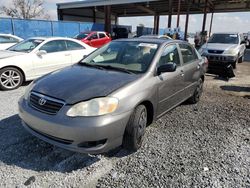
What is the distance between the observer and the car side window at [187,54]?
185 inches

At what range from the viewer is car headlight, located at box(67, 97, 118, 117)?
272cm

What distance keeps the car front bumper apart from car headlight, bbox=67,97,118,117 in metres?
0.05

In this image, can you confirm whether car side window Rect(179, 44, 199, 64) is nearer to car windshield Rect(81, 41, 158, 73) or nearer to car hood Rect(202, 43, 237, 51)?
car windshield Rect(81, 41, 158, 73)

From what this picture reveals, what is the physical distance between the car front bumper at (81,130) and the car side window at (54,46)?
4463mm

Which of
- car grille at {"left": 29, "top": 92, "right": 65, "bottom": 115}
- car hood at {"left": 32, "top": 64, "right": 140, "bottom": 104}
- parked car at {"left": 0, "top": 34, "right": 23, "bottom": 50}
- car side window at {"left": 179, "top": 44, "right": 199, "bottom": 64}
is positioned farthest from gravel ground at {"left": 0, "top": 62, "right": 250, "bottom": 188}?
parked car at {"left": 0, "top": 34, "right": 23, "bottom": 50}

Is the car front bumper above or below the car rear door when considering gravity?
below

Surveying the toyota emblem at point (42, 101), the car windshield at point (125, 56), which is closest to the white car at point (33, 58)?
the car windshield at point (125, 56)

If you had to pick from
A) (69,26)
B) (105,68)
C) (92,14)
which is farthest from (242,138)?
(92,14)

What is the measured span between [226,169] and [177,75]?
1802 mm

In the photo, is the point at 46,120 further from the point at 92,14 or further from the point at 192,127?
the point at 92,14

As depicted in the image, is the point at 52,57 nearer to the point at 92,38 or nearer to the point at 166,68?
the point at 166,68

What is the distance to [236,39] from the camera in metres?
11.7

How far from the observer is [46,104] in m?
2.88

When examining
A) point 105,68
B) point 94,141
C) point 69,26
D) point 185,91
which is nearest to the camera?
point 94,141
